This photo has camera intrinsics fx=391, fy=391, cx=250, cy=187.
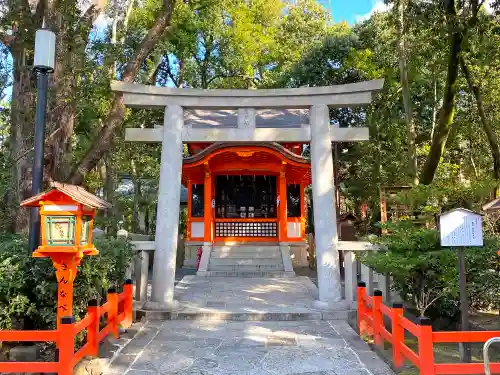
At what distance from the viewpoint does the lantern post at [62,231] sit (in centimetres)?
420

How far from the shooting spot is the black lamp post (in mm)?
4863

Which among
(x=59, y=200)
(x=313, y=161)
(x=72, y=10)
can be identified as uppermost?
(x=72, y=10)

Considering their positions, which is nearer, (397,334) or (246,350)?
(397,334)

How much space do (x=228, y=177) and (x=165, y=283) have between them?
8.49 metres

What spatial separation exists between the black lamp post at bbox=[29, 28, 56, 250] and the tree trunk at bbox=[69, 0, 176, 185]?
7.42 ft

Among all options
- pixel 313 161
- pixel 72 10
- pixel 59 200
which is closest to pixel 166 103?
pixel 72 10

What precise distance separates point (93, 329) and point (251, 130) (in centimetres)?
476

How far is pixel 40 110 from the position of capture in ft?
16.3

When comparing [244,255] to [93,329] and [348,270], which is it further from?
[93,329]

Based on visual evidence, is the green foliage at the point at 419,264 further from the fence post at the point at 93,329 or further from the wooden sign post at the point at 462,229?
the fence post at the point at 93,329

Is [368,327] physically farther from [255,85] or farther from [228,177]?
[255,85]

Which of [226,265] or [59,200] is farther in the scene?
[226,265]

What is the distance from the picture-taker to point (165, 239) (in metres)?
7.50

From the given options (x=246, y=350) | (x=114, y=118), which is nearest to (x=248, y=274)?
(x=114, y=118)
